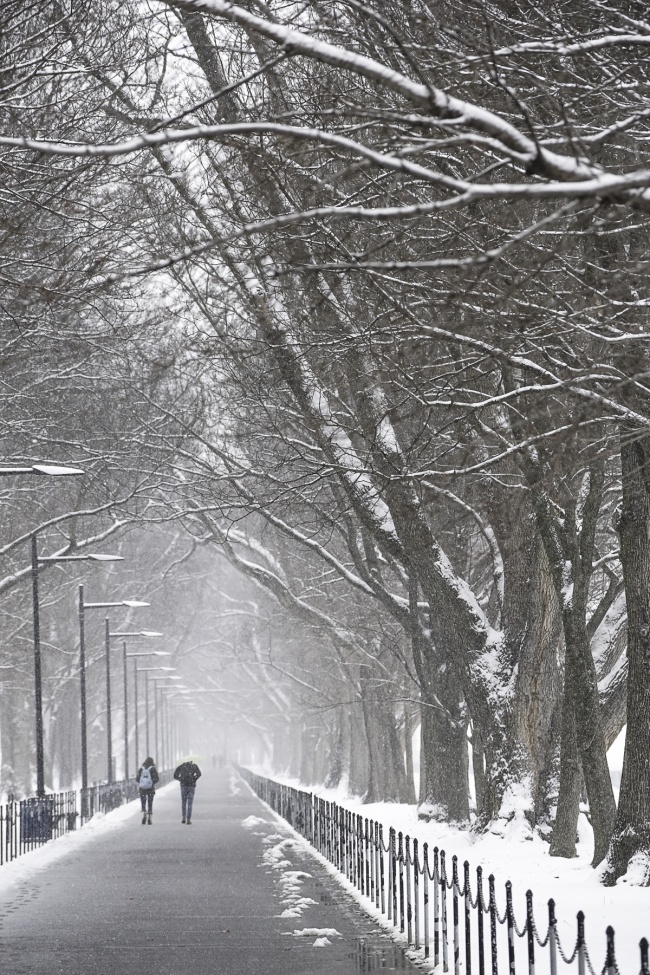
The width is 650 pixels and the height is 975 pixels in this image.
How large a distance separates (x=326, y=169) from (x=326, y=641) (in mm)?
33838

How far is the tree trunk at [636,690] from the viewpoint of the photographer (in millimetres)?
14375

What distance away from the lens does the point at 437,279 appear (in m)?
12.4

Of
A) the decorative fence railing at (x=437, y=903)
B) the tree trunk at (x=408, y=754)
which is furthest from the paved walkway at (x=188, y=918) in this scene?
the tree trunk at (x=408, y=754)

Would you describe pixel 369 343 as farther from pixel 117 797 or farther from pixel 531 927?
pixel 117 797

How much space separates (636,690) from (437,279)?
4.73m

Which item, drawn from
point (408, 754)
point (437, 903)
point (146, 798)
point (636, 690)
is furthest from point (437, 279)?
point (408, 754)

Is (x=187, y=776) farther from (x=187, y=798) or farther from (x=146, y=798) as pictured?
(x=146, y=798)

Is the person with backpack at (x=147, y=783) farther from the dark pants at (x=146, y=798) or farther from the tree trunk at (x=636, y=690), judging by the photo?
the tree trunk at (x=636, y=690)

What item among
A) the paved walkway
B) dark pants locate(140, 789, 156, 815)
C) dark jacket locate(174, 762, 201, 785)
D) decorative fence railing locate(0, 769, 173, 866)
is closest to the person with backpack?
dark pants locate(140, 789, 156, 815)

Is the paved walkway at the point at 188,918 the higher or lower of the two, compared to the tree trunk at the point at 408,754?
lower

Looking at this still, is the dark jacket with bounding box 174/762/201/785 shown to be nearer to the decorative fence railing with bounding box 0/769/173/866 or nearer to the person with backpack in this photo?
the person with backpack

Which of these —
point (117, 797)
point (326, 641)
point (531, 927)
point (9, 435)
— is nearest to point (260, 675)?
point (117, 797)

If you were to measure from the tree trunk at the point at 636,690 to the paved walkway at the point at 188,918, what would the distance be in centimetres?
254

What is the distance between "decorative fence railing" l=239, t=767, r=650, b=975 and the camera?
8.93 meters
